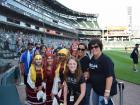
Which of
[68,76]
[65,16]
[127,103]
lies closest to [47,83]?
[68,76]

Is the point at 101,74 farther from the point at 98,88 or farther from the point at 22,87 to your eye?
the point at 22,87

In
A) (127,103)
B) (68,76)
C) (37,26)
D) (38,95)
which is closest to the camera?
(68,76)

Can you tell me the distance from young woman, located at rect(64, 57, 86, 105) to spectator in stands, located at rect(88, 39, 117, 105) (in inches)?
11.3

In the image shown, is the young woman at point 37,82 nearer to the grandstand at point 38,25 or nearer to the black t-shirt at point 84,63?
the black t-shirt at point 84,63

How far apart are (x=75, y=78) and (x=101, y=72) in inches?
17.5

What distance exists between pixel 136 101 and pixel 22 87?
485 cm

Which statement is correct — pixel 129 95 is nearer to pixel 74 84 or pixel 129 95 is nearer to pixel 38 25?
pixel 74 84

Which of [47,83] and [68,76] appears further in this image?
[47,83]

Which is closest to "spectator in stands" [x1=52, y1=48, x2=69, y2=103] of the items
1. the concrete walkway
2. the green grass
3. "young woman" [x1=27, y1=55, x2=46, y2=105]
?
"young woman" [x1=27, y1=55, x2=46, y2=105]

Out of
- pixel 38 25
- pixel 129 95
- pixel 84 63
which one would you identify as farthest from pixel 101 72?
pixel 38 25

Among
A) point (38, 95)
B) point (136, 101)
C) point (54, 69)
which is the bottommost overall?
point (136, 101)

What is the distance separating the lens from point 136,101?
1181 centimetres

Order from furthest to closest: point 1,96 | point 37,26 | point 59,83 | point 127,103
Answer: point 37,26, point 127,103, point 59,83, point 1,96

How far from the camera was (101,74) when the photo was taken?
6.27 m
